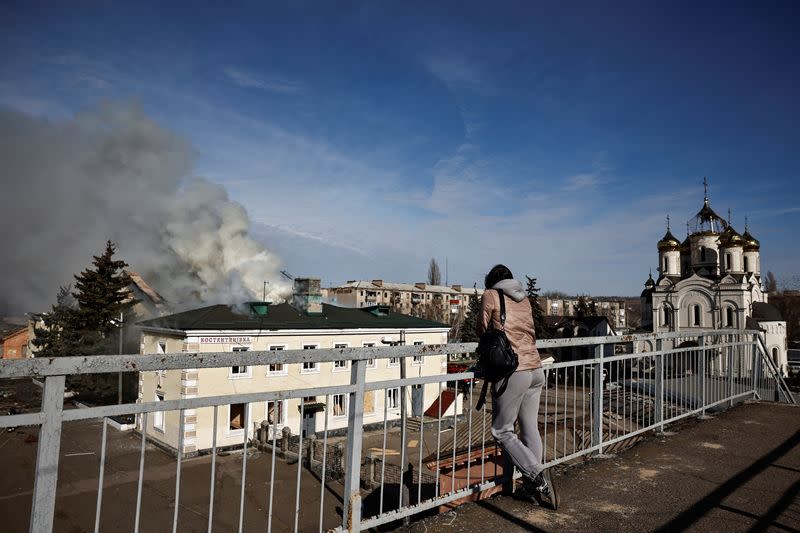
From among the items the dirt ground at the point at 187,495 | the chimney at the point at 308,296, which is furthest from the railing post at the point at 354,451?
the chimney at the point at 308,296

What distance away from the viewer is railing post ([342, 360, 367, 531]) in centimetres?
299

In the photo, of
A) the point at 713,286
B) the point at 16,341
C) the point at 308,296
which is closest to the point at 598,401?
the point at 308,296

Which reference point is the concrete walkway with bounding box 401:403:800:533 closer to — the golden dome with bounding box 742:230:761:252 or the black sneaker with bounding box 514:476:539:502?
the black sneaker with bounding box 514:476:539:502

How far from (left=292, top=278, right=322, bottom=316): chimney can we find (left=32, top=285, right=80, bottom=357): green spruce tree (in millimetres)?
15266

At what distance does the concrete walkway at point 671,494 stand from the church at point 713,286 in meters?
47.9

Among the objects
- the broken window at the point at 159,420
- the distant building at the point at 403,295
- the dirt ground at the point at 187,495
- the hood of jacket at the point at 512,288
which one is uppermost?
the distant building at the point at 403,295

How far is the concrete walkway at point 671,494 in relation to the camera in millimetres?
3527

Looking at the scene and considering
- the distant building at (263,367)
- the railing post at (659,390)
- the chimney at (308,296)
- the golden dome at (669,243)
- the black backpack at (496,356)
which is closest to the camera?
the black backpack at (496,356)

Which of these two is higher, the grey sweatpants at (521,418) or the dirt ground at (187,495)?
the grey sweatpants at (521,418)

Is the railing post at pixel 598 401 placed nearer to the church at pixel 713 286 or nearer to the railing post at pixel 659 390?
the railing post at pixel 659 390

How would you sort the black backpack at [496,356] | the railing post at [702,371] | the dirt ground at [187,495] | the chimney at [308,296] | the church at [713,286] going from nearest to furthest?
the black backpack at [496,356] → the railing post at [702,371] → the dirt ground at [187,495] → the chimney at [308,296] → the church at [713,286]

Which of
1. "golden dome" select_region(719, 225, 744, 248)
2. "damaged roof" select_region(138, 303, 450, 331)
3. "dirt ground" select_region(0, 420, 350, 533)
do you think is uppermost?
"golden dome" select_region(719, 225, 744, 248)

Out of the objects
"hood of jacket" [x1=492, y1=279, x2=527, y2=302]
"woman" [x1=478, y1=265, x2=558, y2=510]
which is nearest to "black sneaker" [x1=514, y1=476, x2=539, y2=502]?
"woman" [x1=478, y1=265, x2=558, y2=510]

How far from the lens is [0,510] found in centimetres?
1433
